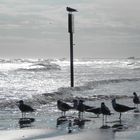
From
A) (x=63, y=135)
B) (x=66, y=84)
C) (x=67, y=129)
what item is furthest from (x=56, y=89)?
(x=63, y=135)

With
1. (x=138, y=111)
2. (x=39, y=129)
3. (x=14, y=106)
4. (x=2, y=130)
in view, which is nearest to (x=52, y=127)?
(x=39, y=129)

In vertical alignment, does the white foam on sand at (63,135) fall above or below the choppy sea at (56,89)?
below

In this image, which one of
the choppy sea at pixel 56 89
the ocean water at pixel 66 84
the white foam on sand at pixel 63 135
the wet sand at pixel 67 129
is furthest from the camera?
the ocean water at pixel 66 84

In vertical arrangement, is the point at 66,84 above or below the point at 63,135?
above

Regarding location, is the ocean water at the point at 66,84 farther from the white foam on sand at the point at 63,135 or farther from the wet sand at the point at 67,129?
the white foam on sand at the point at 63,135

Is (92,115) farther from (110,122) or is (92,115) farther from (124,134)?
(124,134)

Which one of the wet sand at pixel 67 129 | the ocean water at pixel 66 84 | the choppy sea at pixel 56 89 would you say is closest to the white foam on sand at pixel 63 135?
the wet sand at pixel 67 129

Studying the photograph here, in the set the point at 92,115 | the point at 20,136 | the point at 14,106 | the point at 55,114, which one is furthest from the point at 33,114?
the point at 20,136

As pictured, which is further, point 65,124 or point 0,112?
point 0,112

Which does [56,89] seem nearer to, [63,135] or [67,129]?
[67,129]

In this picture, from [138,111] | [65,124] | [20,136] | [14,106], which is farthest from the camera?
[14,106]

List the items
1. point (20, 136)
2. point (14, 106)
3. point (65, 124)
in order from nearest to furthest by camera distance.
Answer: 1. point (20, 136)
2. point (65, 124)
3. point (14, 106)

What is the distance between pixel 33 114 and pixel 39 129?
4.65 m

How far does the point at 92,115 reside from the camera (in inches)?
755
